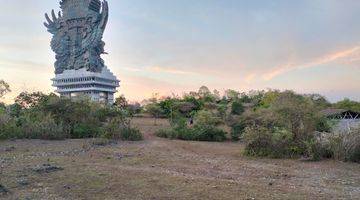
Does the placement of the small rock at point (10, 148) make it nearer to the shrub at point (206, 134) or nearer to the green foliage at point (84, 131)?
the green foliage at point (84, 131)

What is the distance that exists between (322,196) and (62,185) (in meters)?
5.00

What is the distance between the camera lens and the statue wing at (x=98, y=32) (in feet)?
207

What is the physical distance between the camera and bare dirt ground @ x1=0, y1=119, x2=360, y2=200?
7.31m

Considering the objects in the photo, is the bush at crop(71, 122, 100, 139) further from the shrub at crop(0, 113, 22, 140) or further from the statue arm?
the statue arm

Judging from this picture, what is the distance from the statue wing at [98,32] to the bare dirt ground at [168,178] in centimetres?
5182

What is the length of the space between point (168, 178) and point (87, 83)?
59096 mm

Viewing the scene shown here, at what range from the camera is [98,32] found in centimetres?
6372

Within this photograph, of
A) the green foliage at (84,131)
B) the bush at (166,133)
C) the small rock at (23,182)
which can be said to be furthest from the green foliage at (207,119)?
the small rock at (23,182)

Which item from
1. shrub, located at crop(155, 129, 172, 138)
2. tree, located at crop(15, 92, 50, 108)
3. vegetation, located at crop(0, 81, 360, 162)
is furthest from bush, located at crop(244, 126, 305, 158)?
tree, located at crop(15, 92, 50, 108)

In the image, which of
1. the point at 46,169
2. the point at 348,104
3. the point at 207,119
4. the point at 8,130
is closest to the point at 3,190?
the point at 46,169

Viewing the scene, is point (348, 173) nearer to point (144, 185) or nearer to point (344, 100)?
point (144, 185)

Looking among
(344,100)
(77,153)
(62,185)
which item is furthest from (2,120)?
(344,100)

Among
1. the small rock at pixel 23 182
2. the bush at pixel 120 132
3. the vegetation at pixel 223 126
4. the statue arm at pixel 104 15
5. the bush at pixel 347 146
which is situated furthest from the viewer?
the statue arm at pixel 104 15

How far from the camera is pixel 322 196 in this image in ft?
24.2
